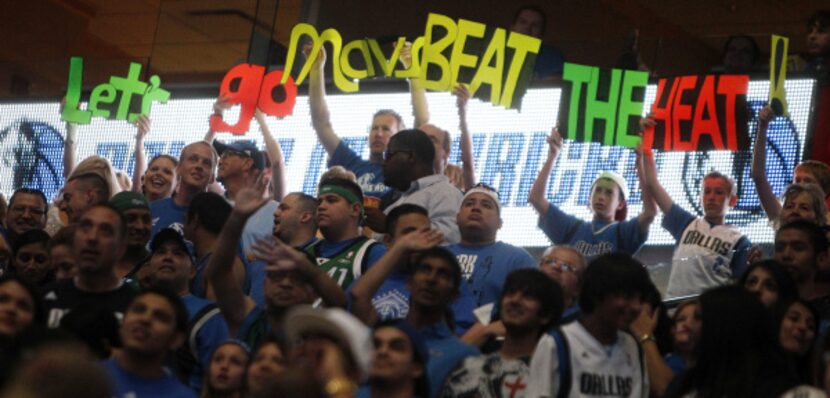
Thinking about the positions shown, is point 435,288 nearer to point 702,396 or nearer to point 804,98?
point 702,396

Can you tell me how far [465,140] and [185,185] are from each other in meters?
1.73

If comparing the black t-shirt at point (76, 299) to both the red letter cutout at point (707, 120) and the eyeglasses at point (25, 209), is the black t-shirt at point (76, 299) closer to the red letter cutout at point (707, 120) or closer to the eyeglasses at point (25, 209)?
the eyeglasses at point (25, 209)

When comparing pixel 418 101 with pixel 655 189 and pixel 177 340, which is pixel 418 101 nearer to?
pixel 655 189

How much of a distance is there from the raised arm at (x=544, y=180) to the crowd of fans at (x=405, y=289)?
0.68 feet

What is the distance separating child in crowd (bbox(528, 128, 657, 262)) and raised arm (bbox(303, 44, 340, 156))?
1238mm

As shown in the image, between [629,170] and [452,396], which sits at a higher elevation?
[629,170]

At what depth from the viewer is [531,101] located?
34.5 feet

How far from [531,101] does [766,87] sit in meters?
1.49

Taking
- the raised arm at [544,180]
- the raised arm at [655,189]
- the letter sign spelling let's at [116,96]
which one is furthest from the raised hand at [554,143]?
the letter sign spelling let's at [116,96]

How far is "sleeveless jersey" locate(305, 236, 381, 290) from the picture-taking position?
23.8ft

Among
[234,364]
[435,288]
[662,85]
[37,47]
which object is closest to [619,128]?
[662,85]

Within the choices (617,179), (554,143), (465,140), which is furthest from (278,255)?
(554,143)

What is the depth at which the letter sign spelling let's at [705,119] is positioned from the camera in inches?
389

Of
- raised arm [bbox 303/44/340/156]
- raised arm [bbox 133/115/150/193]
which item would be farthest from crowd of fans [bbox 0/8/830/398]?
raised arm [bbox 133/115/150/193]
